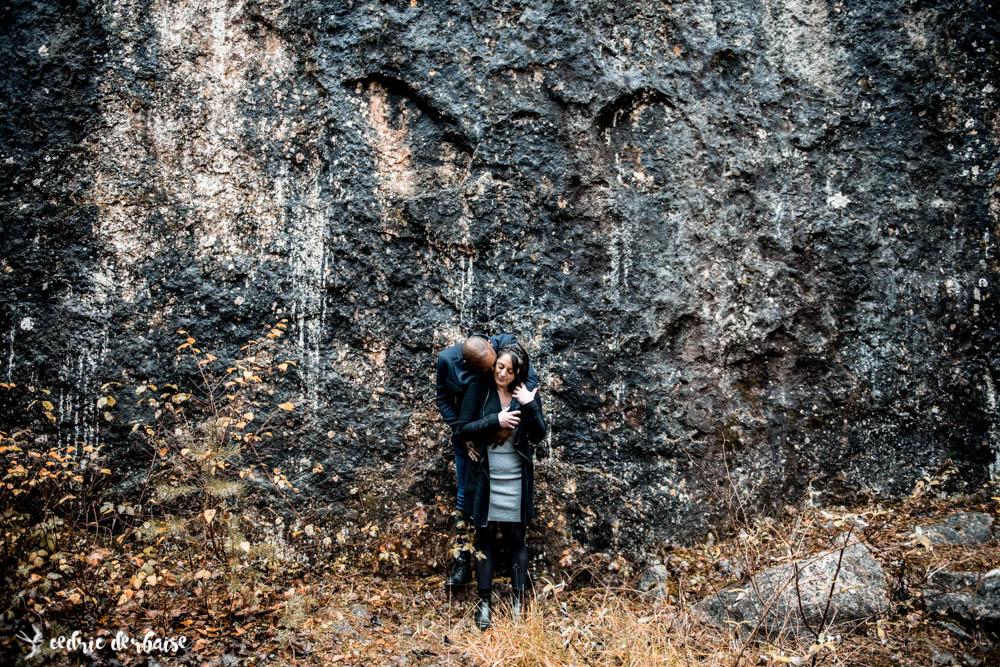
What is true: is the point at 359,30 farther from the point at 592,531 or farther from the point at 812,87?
the point at 592,531

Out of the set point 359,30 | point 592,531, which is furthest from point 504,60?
point 592,531

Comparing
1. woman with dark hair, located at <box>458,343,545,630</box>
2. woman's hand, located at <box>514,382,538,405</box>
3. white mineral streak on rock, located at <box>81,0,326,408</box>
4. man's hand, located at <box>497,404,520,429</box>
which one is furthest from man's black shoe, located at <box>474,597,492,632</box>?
white mineral streak on rock, located at <box>81,0,326,408</box>

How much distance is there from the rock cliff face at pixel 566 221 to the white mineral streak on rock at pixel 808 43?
0.07ft

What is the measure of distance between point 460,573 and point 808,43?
14.8ft

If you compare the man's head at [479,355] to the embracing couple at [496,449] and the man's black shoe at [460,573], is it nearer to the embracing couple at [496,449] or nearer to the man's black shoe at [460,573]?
the embracing couple at [496,449]

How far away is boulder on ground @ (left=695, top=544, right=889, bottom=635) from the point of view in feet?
11.8

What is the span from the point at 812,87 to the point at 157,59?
15.4 feet

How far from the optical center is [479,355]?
3.79 meters

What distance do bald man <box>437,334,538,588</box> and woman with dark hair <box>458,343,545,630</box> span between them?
0.33ft

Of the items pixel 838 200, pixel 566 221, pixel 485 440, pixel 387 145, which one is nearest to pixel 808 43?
pixel 838 200

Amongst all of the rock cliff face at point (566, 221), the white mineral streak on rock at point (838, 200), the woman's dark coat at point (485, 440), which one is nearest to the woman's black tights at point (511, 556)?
the woman's dark coat at point (485, 440)

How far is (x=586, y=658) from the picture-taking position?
3.35 meters

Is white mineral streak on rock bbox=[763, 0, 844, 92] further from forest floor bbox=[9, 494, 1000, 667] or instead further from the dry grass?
the dry grass

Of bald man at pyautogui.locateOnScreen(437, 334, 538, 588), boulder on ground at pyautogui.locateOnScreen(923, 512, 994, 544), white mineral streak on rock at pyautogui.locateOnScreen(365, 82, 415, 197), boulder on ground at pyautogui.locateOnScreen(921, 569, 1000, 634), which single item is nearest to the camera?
boulder on ground at pyautogui.locateOnScreen(921, 569, 1000, 634)
